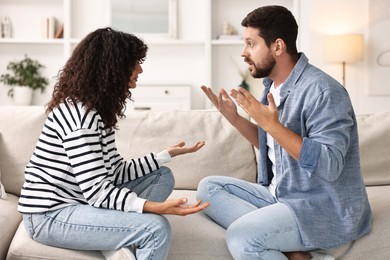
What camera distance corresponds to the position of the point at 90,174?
186cm

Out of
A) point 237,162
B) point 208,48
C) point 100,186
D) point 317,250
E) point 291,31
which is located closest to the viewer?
point 100,186

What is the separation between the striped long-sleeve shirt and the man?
41 cm

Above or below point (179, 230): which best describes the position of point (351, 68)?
above

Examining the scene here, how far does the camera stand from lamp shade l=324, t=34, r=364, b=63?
17.8 ft

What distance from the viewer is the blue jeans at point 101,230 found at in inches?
73.4

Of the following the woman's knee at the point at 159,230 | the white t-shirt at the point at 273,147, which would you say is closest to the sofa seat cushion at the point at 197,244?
the woman's knee at the point at 159,230

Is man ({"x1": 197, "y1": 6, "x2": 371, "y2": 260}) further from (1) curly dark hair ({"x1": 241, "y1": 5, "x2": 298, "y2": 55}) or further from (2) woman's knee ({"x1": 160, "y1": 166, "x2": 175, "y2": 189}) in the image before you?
(2) woman's knee ({"x1": 160, "y1": 166, "x2": 175, "y2": 189})

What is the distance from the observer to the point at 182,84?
576 cm

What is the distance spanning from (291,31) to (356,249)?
2.53 feet

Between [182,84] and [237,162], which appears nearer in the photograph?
[237,162]

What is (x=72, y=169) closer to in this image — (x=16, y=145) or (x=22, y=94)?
(x=16, y=145)

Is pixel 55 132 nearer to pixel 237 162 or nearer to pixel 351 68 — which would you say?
pixel 237 162

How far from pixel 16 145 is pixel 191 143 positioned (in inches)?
29.3

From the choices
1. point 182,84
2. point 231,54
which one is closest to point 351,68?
point 231,54
